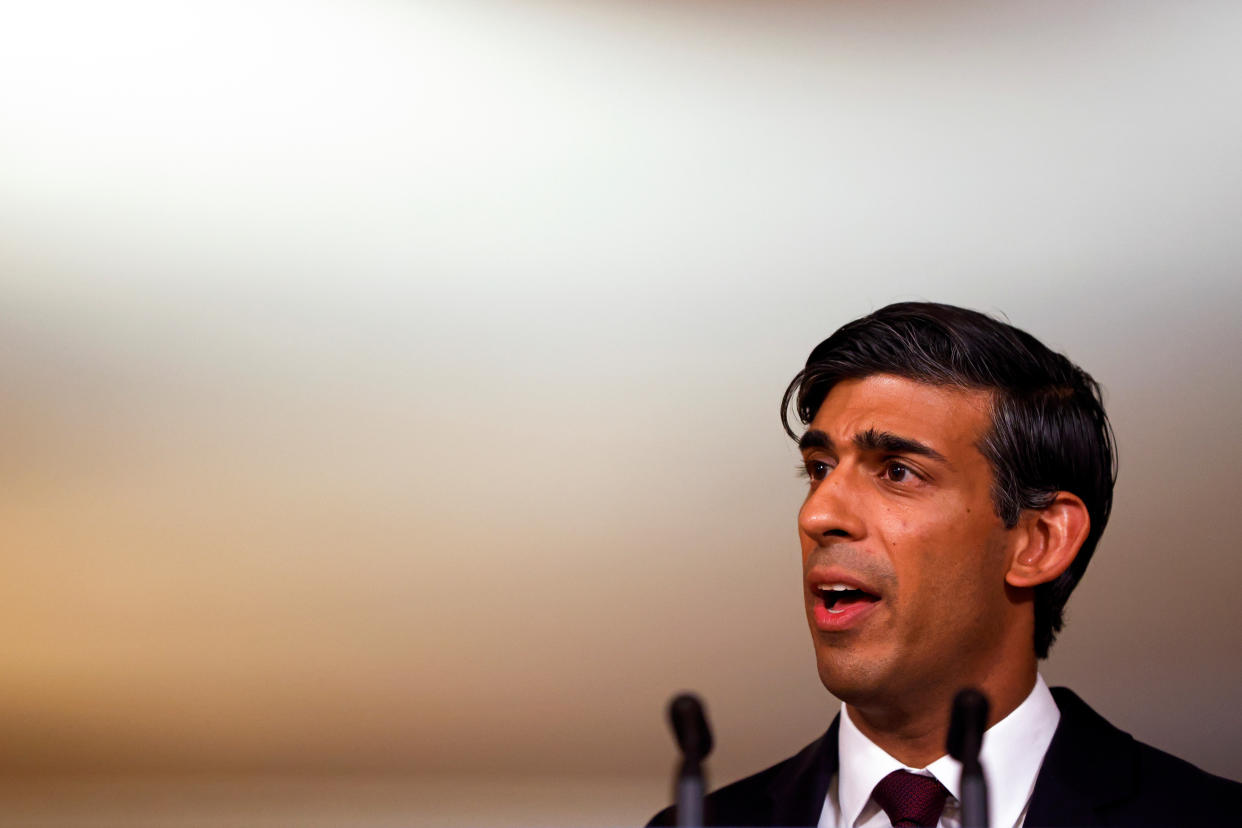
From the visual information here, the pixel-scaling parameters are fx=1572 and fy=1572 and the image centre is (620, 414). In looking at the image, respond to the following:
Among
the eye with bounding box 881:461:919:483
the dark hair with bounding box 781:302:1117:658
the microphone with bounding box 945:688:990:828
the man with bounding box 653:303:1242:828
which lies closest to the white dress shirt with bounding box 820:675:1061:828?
the man with bounding box 653:303:1242:828

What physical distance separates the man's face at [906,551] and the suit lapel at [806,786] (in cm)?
13

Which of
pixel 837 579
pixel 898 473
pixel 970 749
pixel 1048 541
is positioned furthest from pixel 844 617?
pixel 970 749

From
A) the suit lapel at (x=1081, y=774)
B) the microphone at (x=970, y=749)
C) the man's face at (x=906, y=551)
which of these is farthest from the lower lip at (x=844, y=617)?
the microphone at (x=970, y=749)

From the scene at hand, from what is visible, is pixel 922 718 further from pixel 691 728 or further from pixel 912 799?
pixel 691 728

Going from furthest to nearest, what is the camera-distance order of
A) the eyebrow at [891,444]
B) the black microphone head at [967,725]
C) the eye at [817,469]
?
1. the eye at [817,469]
2. the eyebrow at [891,444]
3. the black microphone head at [967,725]

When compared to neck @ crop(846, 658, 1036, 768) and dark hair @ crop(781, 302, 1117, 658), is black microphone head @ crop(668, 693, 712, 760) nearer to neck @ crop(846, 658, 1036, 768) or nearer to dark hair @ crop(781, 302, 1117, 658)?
neck @ crop(846, 658, 1036, 768)

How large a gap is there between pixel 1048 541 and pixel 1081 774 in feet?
0.90

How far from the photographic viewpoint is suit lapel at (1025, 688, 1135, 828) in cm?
161

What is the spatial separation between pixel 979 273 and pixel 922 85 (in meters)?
0.32

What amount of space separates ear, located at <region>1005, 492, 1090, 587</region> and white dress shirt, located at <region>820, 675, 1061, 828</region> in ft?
0.41

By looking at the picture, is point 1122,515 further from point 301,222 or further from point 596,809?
point 301,222

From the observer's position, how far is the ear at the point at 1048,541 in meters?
1.77

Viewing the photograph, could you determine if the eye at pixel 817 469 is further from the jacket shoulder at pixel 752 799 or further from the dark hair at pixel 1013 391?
the jacket shoulder at pixel 752 799

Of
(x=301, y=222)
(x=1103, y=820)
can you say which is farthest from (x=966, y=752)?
(x=301, y=222)
